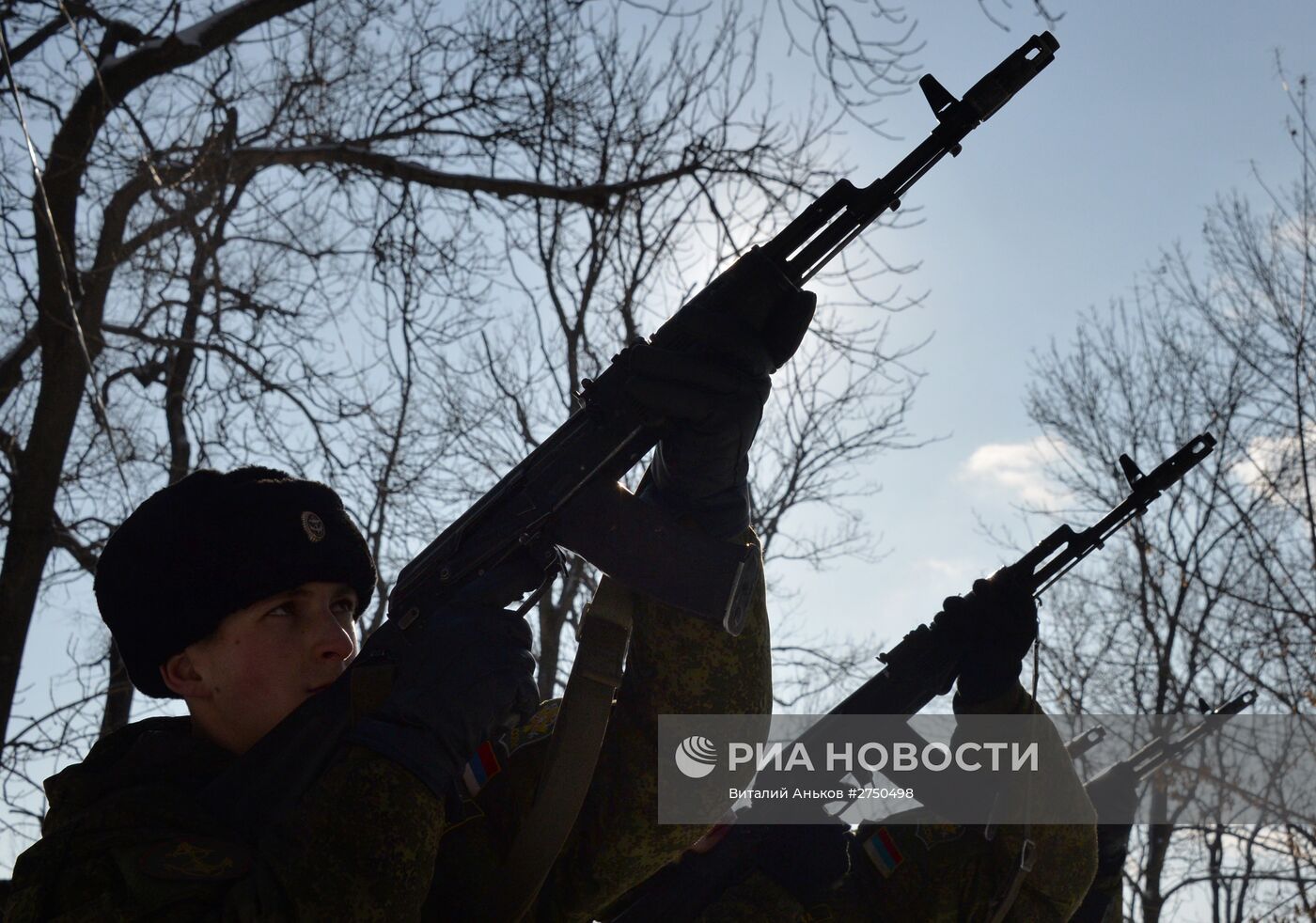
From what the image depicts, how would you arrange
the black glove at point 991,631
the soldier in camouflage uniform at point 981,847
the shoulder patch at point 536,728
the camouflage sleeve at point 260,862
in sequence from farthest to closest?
the black glove at point 991,631, the soldier in camouflage uniform at point 981,847, the shoulder patch at point 536,728, the camouflage sleeve at point 260,862

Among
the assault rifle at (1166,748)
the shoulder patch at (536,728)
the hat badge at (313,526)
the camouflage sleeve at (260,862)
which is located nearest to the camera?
the camouflage sleeve at (260,862)

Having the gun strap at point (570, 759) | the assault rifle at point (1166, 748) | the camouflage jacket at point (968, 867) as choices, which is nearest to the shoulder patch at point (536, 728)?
the gun strap at point (570, 759)

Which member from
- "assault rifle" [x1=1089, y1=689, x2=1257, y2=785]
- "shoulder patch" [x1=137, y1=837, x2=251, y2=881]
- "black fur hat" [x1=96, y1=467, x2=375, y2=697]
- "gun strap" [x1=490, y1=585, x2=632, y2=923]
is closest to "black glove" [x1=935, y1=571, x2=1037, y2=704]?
"assault rifle" [x1=1089, y1=689, x2=1257, y2=785]

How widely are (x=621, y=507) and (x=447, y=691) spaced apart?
20.9 inches

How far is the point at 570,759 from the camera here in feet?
6.77

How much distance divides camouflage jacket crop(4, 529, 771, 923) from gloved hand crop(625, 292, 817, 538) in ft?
0.62

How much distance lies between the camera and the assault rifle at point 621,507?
6.98 ft

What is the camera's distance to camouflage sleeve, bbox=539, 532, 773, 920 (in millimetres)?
2125

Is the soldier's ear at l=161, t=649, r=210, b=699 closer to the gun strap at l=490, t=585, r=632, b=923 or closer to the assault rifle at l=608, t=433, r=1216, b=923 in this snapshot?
the gun strap at l=490, t=585, r=632, b=923

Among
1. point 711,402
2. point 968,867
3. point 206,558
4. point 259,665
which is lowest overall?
point 968,867

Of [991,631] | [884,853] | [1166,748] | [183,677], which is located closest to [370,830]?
[183,677]

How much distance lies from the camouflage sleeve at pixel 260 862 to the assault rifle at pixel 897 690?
1661 millimetres

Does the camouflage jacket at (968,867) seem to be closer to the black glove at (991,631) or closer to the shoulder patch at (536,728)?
the black glove at (991,631)

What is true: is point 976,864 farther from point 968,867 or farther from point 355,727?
point 355,727
